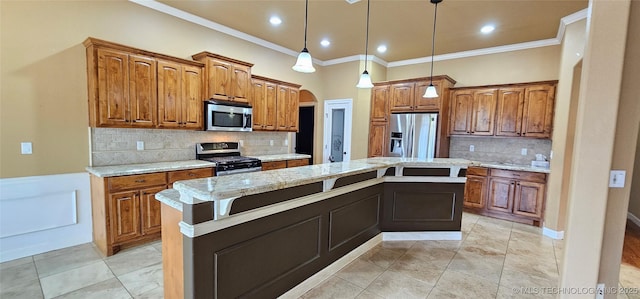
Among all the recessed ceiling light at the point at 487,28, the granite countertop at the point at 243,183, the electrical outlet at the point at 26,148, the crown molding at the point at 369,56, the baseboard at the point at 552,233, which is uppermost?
the recessed ceiling light at the point at 487,28

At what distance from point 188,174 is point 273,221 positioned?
2009 millimetres

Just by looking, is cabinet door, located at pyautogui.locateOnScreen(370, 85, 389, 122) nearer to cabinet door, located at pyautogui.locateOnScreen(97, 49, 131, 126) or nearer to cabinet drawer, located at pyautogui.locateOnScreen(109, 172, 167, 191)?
cabinet drawer, located at pyautogui.locateOnScreen(109, 172, 167, 191)

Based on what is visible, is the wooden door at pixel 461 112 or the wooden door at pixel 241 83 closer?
the wooden door at pixel 241 83

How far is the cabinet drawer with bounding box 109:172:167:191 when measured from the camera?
9.41 feet

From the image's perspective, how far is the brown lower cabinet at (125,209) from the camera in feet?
9.37

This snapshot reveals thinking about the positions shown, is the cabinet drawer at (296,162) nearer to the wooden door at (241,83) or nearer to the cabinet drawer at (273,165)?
the cabinet drawer at (273,165)

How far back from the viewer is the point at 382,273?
2643 mm

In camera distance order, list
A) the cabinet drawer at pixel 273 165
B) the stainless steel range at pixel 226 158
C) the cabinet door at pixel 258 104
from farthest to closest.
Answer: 1. the cabinet door at pixel 258 104
2. the cabinet drawer at pixel 273 165
3. the stainless steel range at pixel 226 158

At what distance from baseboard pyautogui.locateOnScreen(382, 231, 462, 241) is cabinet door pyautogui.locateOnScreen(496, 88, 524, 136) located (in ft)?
7.14

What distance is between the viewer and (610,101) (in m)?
1.67

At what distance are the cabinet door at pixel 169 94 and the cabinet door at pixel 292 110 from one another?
6.64 ft

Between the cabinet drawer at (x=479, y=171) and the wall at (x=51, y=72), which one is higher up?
the wall at (x=51, y=72)

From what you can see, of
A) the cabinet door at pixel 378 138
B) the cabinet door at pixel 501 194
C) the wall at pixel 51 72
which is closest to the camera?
the wall at pixel 51 72

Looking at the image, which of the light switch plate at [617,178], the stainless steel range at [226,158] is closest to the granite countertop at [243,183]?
the light switch plate at [617,178]
